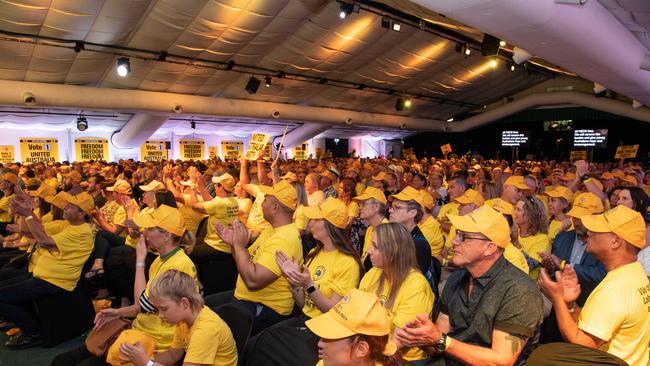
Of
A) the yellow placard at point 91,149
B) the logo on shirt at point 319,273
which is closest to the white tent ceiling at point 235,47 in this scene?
the yellow placard at point 91,149

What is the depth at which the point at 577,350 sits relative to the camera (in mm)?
1362

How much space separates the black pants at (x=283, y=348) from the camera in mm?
3131

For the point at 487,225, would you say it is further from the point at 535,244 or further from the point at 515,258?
the point at 535,244

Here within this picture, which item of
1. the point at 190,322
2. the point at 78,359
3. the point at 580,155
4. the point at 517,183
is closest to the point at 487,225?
the point at 190,322

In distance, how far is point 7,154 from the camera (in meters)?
19.8

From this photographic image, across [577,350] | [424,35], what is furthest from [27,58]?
[577,350]

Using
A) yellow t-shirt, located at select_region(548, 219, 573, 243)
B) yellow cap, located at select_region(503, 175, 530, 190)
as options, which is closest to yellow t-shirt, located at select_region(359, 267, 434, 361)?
yellow t-shirt, located at select_region(548, 219, 573, 243)

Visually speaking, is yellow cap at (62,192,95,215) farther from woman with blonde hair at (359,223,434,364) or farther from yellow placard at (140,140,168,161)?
yellow placard at (140,140,168,161)

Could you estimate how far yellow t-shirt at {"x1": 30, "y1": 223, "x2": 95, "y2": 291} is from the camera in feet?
17.0

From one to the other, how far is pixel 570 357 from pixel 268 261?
8.85 ft

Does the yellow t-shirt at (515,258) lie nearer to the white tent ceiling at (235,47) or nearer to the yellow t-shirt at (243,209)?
the yellow t-shirt at (243,209)

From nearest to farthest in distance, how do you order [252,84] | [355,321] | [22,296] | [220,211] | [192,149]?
[355,321], [22,296], [220,211], [252,84], [192,149]

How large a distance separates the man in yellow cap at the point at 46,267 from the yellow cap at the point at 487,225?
4170mm

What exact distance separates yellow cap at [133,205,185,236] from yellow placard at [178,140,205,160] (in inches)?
859
